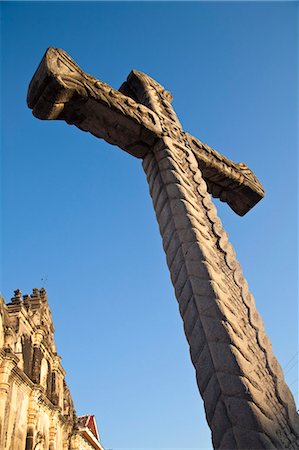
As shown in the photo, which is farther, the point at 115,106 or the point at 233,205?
the point at 233,205

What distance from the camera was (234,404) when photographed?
7.13 ft

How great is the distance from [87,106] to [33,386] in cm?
1671

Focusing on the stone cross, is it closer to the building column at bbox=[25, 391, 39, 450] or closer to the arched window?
the building column at bbox=[25, 391, 39, 450]

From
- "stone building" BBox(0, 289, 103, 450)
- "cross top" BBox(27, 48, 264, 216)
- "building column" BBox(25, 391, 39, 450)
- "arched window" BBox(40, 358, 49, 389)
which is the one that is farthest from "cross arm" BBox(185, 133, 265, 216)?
"arched window" BBox(40, 358, 49, 389)

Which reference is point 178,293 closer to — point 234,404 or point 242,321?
point 242,321

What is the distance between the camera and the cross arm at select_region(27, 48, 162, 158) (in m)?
3.39

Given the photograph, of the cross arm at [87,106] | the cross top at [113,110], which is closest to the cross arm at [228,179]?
the cross top at [113,110]

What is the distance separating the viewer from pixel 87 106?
3.59 meters

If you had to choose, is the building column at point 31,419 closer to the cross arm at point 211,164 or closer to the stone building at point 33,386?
the stone building at point 33,386

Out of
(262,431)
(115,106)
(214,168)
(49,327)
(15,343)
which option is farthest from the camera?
(49,327)

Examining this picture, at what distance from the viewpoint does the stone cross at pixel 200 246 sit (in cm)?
222

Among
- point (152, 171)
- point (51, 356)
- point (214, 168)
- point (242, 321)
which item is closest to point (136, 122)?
point (152, 171)

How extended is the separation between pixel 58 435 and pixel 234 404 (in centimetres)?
2217

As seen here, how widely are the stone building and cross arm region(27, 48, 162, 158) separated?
1268cm
